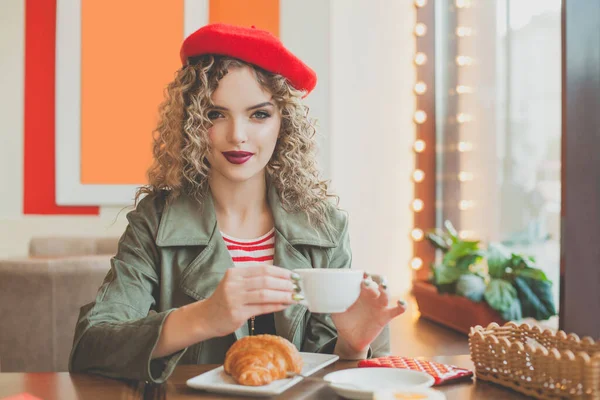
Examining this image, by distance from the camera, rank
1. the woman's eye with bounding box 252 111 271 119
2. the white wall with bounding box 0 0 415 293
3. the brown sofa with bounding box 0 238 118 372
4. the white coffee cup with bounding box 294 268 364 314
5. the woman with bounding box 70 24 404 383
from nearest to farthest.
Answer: the white coffee cup with bounding box 294 268 364 314, the woman with bounding box 70 24 404 383, the woman's eye with bounding box 252 111 271 119, the brown sofa with bounding box 0 238 118 372, the white wall with bounding box 0 0 415 293

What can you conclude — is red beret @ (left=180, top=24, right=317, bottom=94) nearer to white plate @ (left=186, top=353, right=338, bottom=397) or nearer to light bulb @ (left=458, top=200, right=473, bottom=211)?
white plate @ (left=186, top=353, right=338, bottom=397)

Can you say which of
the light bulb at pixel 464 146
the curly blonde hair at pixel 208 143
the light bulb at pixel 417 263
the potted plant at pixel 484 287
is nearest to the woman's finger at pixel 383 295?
the curly blonde hair at pixel 208 143

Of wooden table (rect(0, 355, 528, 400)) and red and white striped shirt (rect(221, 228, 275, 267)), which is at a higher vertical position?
red and white striped shirt (rect(221, 228, 275, 267))

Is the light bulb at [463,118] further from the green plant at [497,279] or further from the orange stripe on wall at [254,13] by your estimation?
the orange stripe on wall at [254,13]

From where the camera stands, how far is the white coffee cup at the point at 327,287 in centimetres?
→ 101

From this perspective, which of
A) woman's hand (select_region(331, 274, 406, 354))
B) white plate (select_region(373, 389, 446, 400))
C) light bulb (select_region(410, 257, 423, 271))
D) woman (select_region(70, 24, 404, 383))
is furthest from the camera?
light bulb (select_region(410, 257, 423, 271))

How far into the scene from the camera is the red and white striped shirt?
60.2 inches

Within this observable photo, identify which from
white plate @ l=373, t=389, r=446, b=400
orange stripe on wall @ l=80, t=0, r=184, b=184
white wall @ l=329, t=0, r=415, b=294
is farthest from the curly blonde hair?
white wall @ l=329, t=0, r=415, b=294

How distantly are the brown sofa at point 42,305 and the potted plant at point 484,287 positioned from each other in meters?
2.47

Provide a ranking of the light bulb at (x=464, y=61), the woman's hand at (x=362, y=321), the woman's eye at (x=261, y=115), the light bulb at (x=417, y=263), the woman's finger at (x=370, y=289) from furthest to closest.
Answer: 1. the light bulb at (x=417, y=263)
2. the light bulb at (x=464, y=61)
3. the woman's eye at (x=261, y=115)
4. the woman's hand at (x=362, y=321)
5. the woman's finger at (x=370, y=289)

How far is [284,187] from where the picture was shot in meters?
1.60

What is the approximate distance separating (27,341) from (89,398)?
1280mm

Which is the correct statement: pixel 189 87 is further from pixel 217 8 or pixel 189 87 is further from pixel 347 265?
pixel 217 8

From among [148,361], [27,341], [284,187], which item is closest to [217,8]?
[27,341]
